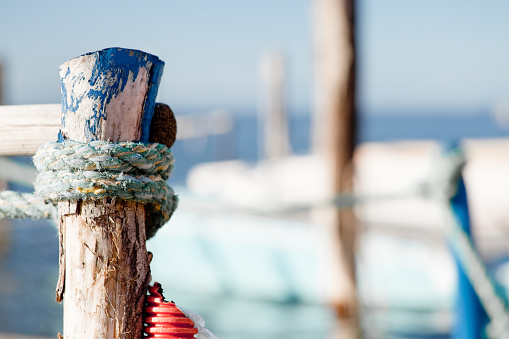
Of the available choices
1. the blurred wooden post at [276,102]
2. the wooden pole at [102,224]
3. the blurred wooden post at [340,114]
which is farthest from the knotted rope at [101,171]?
the blurred wooden post at [276,102]

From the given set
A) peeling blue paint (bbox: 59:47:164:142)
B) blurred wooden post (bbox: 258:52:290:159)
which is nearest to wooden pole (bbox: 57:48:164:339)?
peeling blue paint (bbox: 59:47:164:142)

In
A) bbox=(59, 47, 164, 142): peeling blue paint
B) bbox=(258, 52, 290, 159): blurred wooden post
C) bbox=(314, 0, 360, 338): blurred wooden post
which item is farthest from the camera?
bbox=(258, 52, 290, 159): blurred wooden post

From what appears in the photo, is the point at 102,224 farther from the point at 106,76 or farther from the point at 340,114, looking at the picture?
the point at 340,114

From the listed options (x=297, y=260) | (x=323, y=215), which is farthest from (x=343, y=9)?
(x=297, y=260)

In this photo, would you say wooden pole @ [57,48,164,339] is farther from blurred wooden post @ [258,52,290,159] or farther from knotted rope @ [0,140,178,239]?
blurred wooden post @ [258,52,290,159]

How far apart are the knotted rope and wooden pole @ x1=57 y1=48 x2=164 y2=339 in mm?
21

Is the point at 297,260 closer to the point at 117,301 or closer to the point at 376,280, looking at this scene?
the point at 376,280

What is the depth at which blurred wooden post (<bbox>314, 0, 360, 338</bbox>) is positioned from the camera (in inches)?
146

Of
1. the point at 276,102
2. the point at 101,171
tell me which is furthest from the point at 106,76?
the point at 276,102

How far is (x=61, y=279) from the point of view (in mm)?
839

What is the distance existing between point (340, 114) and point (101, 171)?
3.07m

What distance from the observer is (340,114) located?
3756mm

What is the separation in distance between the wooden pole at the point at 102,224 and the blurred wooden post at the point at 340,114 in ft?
9.95

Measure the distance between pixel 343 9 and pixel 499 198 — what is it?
8.09 m
